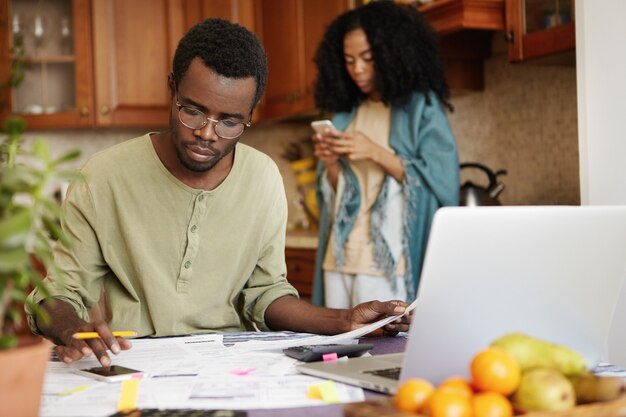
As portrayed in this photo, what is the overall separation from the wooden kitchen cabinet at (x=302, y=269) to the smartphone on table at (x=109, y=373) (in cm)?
225

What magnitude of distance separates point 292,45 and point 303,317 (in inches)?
92.9

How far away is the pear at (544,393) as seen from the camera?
2.71ft

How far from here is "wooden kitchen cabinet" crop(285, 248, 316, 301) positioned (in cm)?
348

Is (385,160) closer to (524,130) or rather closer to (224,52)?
(524,130)

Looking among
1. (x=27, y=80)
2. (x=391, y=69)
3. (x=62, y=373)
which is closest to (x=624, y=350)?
(x=391, y=69)

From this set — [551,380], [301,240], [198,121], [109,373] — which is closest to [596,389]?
[551,380]

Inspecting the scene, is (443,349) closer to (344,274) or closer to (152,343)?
(152,343)

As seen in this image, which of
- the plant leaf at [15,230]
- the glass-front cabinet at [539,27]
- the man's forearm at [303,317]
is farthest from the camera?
the glass-front cabinet at [539,27]

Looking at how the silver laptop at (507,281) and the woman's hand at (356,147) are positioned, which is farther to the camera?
the woman's hand at (356,147)

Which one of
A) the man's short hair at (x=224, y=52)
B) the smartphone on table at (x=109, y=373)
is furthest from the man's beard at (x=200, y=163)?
the smartphone on table at (x=109, y=373)

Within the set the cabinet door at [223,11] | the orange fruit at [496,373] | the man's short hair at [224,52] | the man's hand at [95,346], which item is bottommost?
the man's hand at [95,346]

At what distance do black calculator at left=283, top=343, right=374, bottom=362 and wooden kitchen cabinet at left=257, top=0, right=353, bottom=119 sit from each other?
2.30 m

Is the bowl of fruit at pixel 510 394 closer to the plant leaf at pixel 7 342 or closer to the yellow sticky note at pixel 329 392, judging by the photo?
the yellow sticky note at pixel 329 392

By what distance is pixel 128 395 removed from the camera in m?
1.05
